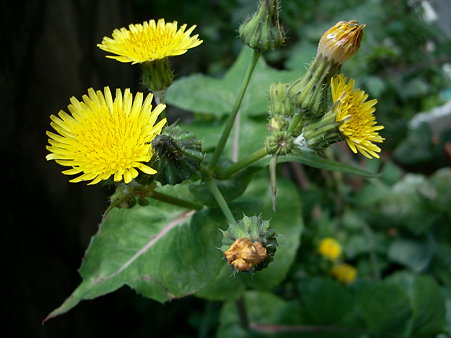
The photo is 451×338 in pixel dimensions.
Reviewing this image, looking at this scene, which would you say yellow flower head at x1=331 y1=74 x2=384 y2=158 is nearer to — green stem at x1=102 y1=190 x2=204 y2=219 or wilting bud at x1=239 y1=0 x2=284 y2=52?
wilting bud at x1=239 y1=0 x2=284 y2=52

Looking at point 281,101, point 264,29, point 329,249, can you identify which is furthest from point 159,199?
point 329,249

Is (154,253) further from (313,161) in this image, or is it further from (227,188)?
(313,161)

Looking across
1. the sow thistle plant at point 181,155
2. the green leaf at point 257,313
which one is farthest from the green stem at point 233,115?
the green leaf at point 257,313

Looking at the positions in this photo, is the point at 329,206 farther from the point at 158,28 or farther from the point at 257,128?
the point at 158,28

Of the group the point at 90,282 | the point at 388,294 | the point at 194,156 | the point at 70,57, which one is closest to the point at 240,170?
the point at 194,156

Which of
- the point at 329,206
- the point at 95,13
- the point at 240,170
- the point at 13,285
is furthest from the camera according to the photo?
the point at 329,206

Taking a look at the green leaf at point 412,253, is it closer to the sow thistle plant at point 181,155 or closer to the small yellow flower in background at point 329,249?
the small yellow flower in background at point 329,249

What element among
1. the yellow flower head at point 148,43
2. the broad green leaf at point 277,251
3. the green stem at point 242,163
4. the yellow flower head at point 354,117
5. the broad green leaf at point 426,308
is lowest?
the broad green leaf at point 426,308
